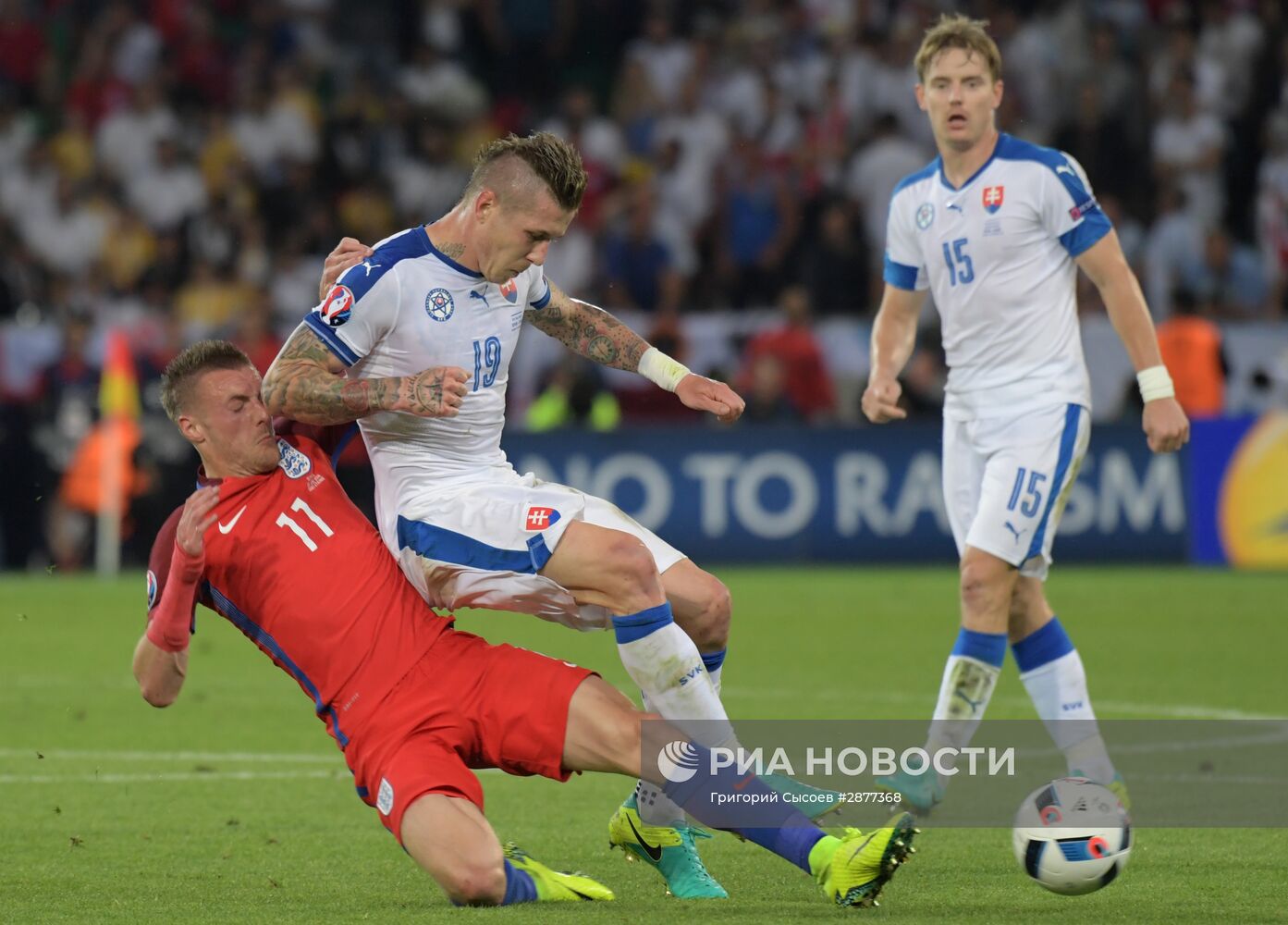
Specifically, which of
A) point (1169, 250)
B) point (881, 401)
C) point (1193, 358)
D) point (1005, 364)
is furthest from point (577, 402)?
point (1005, 364)

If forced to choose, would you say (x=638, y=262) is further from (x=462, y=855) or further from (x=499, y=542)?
(x=462, y=855)

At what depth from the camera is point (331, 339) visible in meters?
5.70

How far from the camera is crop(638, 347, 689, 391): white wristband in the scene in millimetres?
6125

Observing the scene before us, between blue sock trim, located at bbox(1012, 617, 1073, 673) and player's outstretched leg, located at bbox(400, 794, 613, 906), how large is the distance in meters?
2.22

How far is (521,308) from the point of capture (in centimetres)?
611

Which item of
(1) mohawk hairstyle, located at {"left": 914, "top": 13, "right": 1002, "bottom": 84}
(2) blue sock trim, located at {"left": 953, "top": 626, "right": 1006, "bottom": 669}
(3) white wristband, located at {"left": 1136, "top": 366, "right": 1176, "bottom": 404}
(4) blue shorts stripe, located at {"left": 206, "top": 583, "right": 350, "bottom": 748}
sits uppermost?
(1) mohawk hairstyle, located at {"left": 914, "top": 13, "right": 1002, "bottom": 84}

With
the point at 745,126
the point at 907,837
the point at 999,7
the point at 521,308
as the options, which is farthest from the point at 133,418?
the point at 907,837

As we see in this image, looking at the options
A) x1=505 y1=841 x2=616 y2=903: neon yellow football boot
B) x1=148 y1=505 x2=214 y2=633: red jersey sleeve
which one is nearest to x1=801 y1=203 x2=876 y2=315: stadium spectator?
x1=148 y1=505 x2=214 y2=633: red jersey sleeve

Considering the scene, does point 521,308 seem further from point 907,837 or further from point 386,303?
point 907,837

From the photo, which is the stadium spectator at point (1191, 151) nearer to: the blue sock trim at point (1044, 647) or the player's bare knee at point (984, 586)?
the blue sock trim at point (1044, 647)

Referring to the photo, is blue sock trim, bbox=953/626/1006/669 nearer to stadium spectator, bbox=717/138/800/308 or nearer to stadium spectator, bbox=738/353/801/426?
stadium spectator, bbox=738/353/801/426

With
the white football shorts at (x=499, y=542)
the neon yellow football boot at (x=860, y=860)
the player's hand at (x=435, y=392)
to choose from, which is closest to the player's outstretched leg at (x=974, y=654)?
the white football shorts at (x=499, y=542)

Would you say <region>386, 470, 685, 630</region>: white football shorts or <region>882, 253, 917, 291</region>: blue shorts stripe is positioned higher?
<region>882, 253, 917, 291</region>: blue shorts stripe

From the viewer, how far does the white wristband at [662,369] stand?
20.1ft
